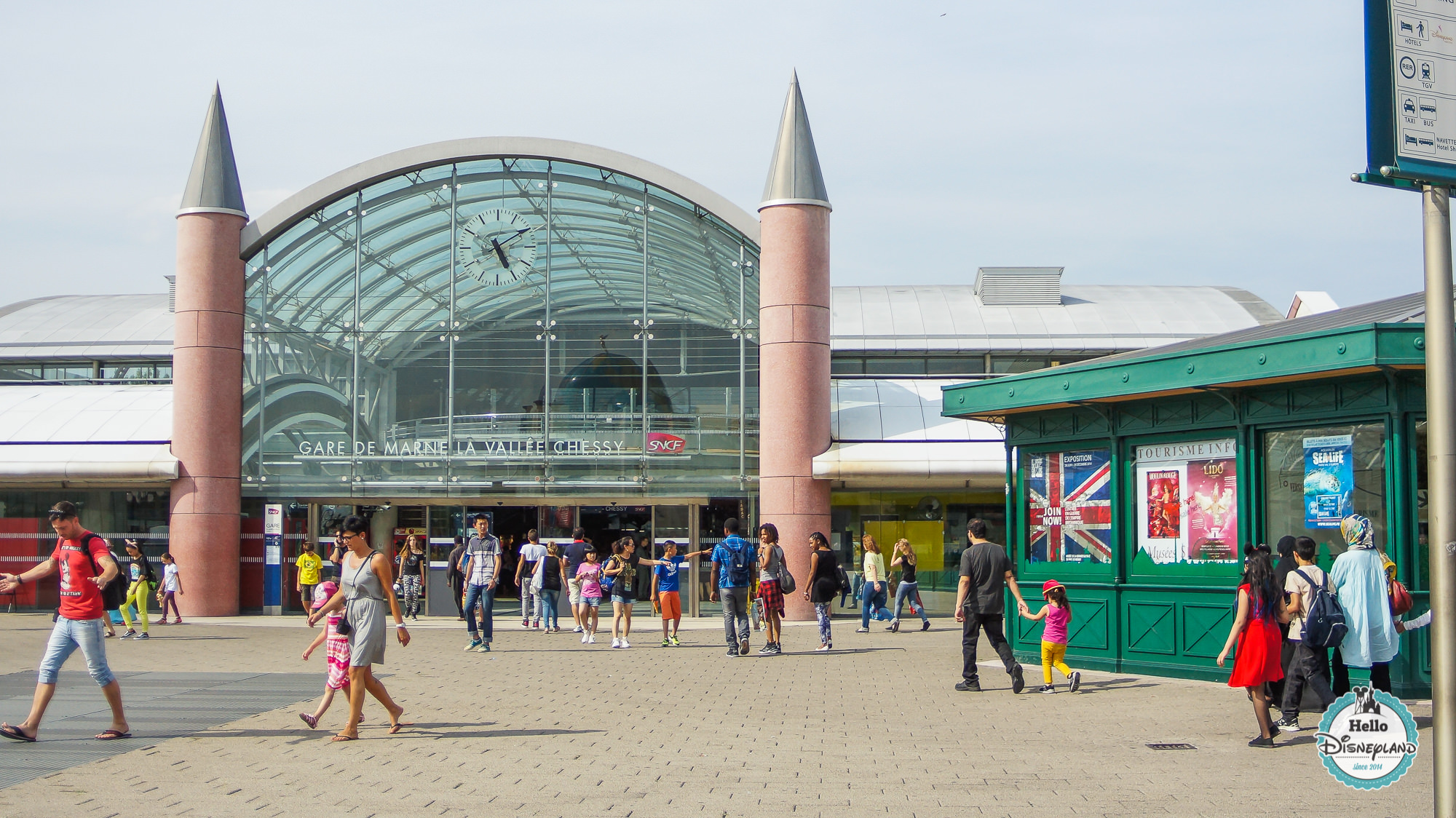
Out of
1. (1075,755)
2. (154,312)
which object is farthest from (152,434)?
(1075,755)

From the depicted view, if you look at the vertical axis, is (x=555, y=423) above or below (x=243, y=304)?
below

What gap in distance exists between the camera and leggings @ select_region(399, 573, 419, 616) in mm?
24281

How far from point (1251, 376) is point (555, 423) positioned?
15035mm

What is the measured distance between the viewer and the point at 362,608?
9.79m

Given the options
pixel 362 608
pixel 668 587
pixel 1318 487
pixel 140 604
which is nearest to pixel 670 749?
pixel 362 608

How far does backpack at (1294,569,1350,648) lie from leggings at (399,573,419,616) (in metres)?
17.5

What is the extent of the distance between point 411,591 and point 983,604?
46.6 feet

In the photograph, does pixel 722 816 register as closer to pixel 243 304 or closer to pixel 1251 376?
pixel 1251 376

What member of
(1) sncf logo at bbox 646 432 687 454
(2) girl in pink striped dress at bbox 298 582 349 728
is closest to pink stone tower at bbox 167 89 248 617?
(1) sncf logo at bbox 646 432 687 454

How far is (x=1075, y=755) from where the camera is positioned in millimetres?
9047

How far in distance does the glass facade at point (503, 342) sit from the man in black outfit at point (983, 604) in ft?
39.9

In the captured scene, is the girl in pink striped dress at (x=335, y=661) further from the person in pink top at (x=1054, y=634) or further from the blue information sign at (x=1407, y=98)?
the blue information sign at (x=1407, y=98)

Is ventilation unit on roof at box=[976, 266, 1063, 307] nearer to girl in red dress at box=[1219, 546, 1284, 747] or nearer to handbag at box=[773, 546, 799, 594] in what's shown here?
handbag at box=[773, 546, 799, 594]

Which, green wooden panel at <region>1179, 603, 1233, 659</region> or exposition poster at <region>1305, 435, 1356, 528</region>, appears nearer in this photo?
exposition poster at <region>1305, 435, 1356, 528</region>
